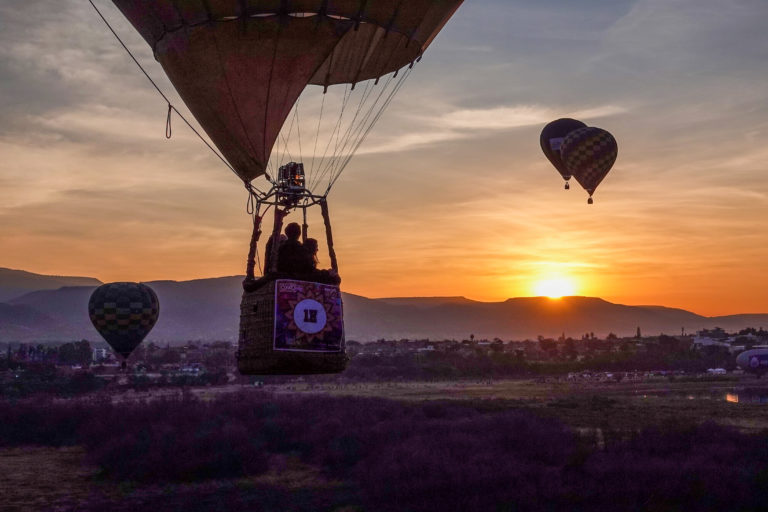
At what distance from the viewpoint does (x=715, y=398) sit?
53.2 metres

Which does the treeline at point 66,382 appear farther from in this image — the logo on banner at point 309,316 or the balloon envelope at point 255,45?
the logo on banner at point 309,316

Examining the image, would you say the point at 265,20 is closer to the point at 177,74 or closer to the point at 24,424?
the point at 177,74

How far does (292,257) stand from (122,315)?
29.4 meters

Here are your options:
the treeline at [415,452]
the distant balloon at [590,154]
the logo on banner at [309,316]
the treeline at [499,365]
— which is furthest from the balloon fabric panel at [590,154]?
the treeline at [499,365]

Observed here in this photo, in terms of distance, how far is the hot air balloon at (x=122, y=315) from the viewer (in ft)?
128

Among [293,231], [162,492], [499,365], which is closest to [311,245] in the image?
[293,231]

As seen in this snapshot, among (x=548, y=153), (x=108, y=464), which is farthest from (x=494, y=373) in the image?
(x=108, y=464)

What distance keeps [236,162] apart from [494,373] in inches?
2895

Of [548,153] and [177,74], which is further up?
[548,153]

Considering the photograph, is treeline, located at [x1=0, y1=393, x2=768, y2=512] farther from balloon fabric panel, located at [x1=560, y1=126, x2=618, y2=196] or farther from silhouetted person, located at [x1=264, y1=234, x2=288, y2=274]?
balloon fabric panel, located at [x1=560, y1=126, x2=618, y2=196]

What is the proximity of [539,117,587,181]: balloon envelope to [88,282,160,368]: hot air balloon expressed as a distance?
2248 centimetres

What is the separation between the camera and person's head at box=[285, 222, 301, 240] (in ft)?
38.8

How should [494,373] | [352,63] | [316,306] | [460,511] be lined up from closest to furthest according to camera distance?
[316,306]
[352,63]
[460,511]
[494,373]

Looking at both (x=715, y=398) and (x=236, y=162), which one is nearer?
(x=236, y=162)
